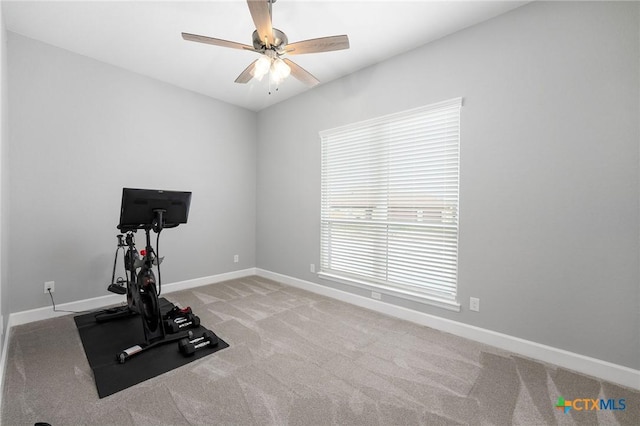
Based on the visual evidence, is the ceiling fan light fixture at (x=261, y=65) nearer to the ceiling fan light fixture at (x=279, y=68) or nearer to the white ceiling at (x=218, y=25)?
the ceiling fan light fixture at (x=279, y=68)

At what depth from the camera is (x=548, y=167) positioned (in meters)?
2.20

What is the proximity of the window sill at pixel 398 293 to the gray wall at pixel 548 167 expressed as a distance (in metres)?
0.08

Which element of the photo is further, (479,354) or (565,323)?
(479,354)

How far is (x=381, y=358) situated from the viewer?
7.39 ft

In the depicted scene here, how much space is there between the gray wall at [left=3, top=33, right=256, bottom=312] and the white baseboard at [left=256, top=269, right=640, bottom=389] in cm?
259

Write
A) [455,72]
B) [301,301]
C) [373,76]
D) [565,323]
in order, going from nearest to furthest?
[565,323]
[455,72]
[373,76]
[301,301]

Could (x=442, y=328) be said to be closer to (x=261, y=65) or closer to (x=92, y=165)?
(x=261, y=65)

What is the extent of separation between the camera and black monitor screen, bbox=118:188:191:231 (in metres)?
2.26

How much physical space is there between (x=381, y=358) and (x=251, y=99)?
406 cm

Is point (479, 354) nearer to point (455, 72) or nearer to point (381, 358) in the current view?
point (381, 358)

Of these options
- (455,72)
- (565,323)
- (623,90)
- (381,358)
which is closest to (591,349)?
(565,323)

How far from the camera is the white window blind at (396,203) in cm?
274

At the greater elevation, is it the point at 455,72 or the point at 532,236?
the point at 455,72

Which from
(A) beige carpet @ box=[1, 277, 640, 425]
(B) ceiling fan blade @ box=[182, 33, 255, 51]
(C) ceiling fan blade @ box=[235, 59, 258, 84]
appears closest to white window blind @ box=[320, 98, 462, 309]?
(A) beige carpet @ box=[1, 277, 640, 425]
